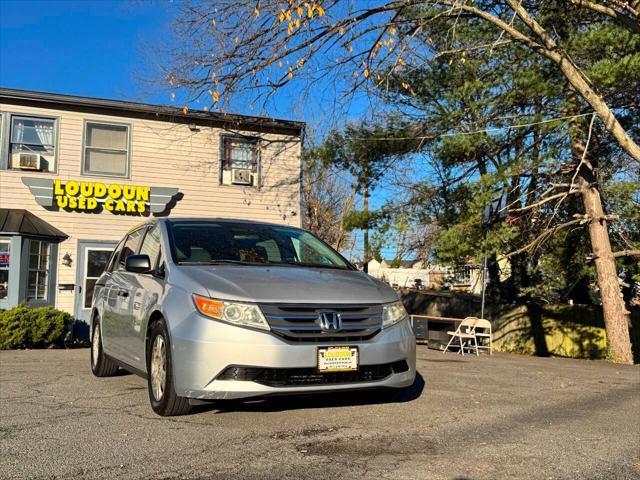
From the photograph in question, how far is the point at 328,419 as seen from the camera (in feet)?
16.6

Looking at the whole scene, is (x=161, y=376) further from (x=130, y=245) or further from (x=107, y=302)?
(x=130, y=245)

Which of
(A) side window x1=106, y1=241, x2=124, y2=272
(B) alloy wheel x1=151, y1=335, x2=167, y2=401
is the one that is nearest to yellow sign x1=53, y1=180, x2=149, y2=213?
(A) side window x1=106, y1=241, x2=124, y2=272

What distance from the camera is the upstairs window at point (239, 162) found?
16016 mm

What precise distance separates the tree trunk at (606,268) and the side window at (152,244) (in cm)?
1075

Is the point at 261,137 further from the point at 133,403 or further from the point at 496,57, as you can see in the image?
the point at 133,403

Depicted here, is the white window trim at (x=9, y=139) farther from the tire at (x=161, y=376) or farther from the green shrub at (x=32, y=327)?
the tire at (x=161, y=376)

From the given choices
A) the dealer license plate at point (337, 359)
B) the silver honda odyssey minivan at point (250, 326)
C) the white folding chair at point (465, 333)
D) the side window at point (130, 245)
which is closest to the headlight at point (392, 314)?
the silver honda odyssey minivan at point (250, 326)

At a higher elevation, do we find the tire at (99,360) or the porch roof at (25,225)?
the porch roof at (25,225)

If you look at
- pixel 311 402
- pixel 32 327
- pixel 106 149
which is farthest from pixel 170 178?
pixel 311 402

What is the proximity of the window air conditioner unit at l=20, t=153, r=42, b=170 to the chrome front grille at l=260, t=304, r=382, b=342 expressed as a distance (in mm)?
11603

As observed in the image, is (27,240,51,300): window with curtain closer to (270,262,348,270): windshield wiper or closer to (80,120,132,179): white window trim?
(80,120,132,179): white window trim

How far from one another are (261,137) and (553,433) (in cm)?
1248

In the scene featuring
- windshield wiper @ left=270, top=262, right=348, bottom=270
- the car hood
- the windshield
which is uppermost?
the windshield

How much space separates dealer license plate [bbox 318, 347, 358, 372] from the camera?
4.58 metres
